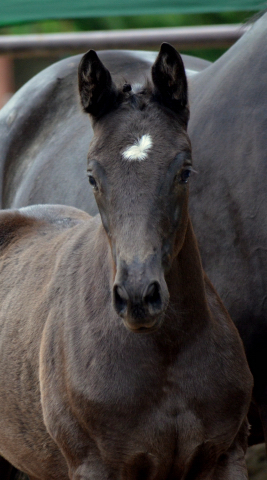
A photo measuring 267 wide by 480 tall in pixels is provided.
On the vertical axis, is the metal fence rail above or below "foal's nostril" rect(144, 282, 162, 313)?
above

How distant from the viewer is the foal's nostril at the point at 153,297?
6.96ft

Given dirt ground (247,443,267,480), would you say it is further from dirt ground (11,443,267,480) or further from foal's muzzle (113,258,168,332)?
foal's muzzle (113,258,168,332)

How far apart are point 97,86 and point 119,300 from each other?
792 mm

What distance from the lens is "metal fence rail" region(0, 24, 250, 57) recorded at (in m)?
5.18

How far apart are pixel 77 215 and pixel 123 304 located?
1570 mm

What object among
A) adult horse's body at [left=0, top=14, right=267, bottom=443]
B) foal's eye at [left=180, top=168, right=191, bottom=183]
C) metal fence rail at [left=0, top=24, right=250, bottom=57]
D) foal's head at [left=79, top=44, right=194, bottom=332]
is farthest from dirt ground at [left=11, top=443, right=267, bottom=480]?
metal fence rail at [left=0, top=24, right=250, bottom=57]

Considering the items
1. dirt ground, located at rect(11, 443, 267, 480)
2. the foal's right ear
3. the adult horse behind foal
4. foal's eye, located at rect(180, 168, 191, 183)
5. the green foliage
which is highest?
the green foliage

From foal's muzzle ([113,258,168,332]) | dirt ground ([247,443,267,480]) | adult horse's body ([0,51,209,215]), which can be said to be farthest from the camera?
adult horse's body ([0,51,209,215])

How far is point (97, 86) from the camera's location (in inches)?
100

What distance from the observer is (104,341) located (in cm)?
262

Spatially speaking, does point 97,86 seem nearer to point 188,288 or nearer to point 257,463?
point 188,288

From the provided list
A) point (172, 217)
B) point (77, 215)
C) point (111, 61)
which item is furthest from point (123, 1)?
point (172, 217)

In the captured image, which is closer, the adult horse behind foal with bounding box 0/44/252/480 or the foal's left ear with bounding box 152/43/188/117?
the adult horse behind foal with bounding box 0/44/252/480

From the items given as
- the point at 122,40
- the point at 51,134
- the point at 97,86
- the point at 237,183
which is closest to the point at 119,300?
the point at 97,86
